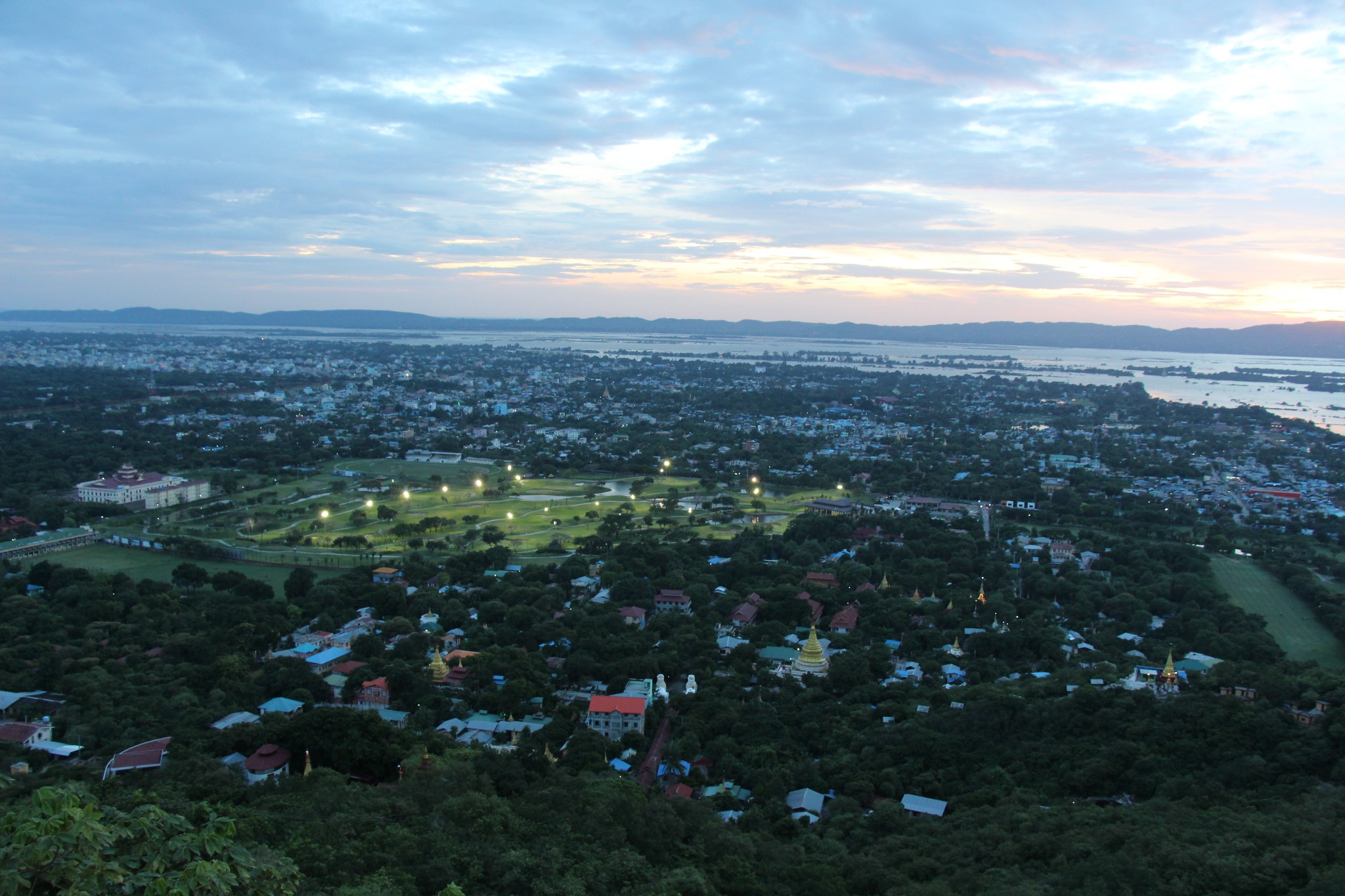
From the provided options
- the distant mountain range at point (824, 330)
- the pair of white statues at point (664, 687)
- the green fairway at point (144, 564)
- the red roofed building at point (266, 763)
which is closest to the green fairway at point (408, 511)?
the green fairway at point (144, 564)

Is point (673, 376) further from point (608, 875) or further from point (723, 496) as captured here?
point (608, 875)

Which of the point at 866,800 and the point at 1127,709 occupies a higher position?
the point at 1127,709

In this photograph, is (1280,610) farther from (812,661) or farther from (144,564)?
(144,564)

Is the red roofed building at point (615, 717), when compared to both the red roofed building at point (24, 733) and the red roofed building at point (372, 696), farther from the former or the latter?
the red roofed building at point (24, 733)

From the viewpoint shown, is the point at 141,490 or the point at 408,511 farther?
the point at 141,490

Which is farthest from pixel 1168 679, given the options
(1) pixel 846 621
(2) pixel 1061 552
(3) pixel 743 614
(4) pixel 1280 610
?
(2) pixel 1061 552

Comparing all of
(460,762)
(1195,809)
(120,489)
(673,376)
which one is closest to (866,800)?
(1195,809)

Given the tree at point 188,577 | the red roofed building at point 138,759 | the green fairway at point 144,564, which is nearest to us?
the red roofed building at point 138,759
